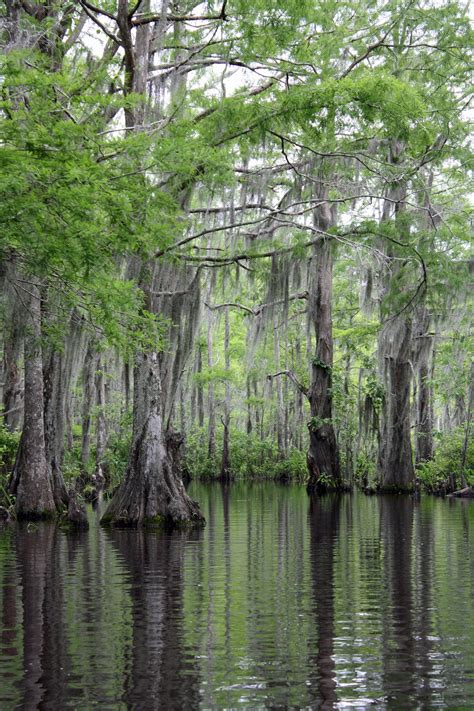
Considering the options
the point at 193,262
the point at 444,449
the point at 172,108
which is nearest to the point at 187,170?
the point at 172,108

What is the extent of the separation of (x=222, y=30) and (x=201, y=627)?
835 cm

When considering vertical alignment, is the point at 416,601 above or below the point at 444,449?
below

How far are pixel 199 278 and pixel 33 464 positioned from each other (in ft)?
13.8

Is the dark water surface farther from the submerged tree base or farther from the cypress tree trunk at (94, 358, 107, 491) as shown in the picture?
the cypress tree trunk at (94, 358, 107, 491)

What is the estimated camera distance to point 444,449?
24.5 meters

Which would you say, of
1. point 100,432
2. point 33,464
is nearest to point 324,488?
point 100,432

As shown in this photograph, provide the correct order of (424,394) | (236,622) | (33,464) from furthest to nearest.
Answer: (424,394)
(33,464)
(236,622)

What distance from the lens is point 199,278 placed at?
52.9 ft

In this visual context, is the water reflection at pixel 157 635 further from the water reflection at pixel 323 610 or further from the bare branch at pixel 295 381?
the bare branch at pixel 295 381

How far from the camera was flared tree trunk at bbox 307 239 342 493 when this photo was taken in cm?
2478

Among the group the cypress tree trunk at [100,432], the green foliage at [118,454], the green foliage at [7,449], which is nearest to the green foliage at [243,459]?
the cypress tree trunk at [100,432]

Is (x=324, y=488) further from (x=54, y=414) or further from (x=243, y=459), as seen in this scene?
(x=243, y=459)

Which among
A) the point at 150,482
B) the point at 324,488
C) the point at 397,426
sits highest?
the point at 397,426

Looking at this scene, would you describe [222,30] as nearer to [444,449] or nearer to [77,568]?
[77,568]
